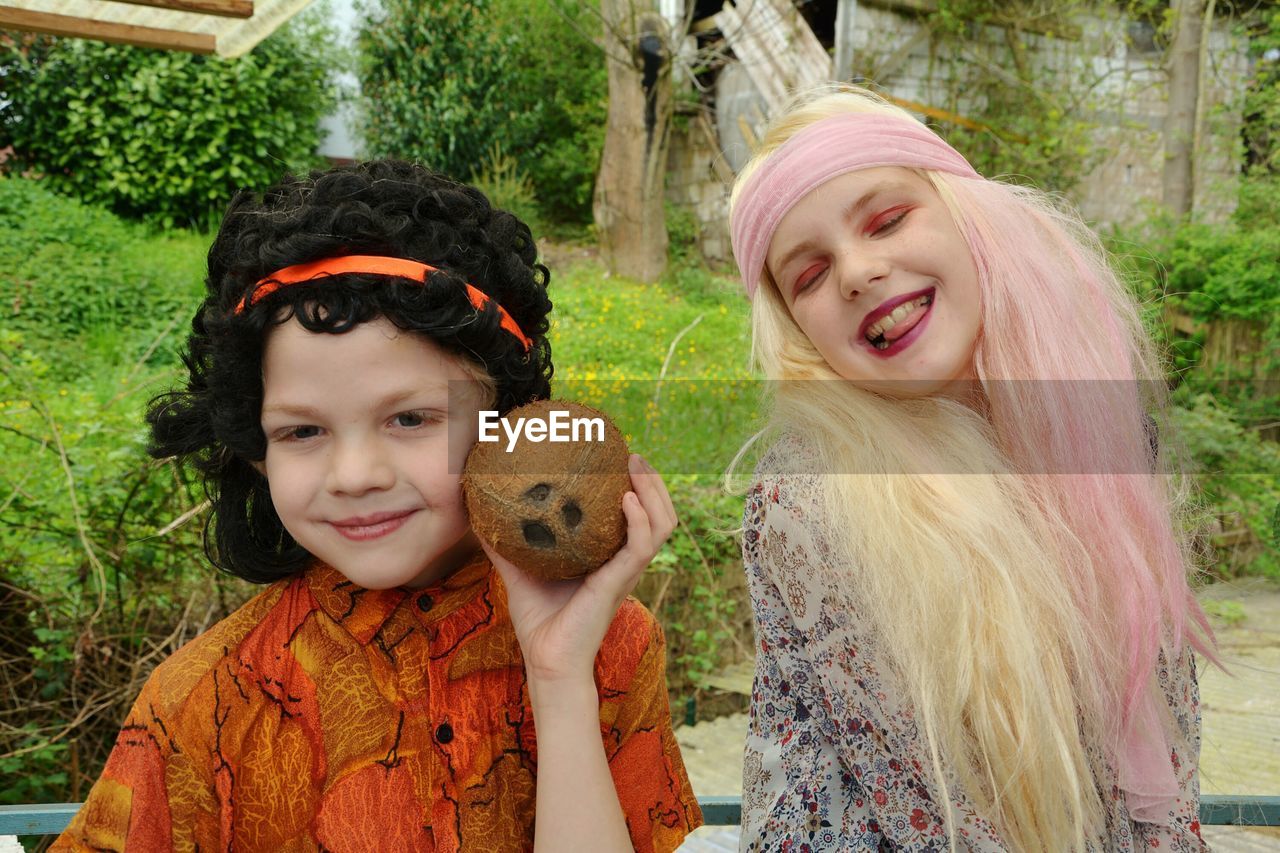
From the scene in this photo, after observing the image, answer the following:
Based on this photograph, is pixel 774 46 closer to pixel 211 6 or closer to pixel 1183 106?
pixel 1183 106

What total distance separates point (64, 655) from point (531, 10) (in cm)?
1021

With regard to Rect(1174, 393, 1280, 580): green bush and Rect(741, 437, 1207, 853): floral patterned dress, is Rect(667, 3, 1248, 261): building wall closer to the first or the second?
Rect(1174, 393, 1280, 580): green bush

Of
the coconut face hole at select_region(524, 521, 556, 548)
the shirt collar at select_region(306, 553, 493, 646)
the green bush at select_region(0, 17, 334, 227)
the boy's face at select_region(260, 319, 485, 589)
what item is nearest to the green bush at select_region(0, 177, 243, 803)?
the shirt collar at select_region(306, 553, 493, 646)

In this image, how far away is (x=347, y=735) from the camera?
124 centimetres

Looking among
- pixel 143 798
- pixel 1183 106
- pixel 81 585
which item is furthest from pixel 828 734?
pixel 1183 106

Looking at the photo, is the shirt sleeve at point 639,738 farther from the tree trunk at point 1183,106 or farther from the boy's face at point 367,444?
the tree trunk at point 1183,106

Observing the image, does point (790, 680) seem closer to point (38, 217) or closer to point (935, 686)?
point (935, 686)

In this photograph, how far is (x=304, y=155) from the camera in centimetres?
988

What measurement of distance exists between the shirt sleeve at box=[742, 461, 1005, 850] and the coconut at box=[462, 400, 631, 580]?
402 millimetres

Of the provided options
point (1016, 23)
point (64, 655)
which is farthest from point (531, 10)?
point (64, 655)

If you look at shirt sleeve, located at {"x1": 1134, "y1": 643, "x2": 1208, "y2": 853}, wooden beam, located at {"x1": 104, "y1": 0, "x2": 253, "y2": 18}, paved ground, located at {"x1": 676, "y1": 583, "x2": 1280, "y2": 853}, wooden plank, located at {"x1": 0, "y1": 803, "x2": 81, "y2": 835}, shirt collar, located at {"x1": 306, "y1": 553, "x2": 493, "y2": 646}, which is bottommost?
paved ground, located at {"x1": 676, "y1": 583, "x2": 1280, "y2": 853}

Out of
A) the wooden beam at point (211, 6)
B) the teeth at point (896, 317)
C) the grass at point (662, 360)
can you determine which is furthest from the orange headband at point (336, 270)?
the wooden beam at point (211, 6)

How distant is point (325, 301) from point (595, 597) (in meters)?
0.53

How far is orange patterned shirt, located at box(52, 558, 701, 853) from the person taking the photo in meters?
1.22
